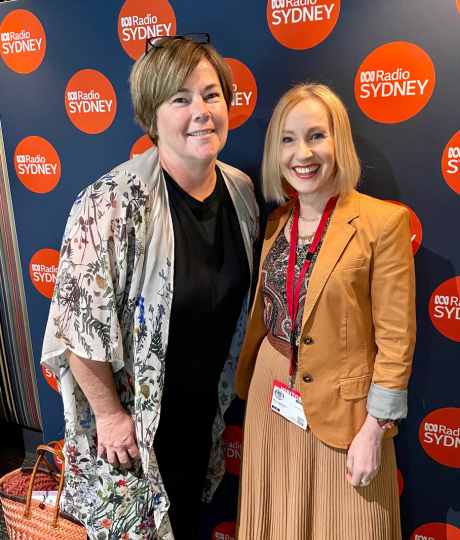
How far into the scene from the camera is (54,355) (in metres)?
1.69

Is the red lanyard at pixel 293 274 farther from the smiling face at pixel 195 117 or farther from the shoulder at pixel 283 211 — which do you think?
the smiling face at pixel 195 117

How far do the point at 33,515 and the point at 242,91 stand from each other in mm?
2082

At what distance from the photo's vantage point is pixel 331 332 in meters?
1.54

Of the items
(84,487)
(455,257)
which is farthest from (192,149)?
(84,487)

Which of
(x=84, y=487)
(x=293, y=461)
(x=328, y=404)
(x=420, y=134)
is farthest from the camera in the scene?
(x=84, y=487)

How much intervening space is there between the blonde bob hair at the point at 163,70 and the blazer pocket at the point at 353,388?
1.11 metres

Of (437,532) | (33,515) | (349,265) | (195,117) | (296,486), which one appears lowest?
(437,532)

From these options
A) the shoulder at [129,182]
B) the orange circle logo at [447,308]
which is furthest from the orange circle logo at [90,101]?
the orange circle logo at [447,308]

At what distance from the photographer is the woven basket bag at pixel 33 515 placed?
2096 millimetres

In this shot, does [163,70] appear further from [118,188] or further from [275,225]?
[275,225]

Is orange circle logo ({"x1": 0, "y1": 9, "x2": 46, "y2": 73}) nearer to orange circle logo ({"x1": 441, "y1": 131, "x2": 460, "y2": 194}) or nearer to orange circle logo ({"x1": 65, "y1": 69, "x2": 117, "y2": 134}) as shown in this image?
orange circle logo ({"x1": 65, "y1": 69, "x2": 117, "y2": 134})

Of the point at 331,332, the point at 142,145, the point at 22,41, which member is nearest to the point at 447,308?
the point at 331,332

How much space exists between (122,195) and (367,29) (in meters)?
1.10

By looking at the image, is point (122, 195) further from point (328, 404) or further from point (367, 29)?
point (367, 29)
